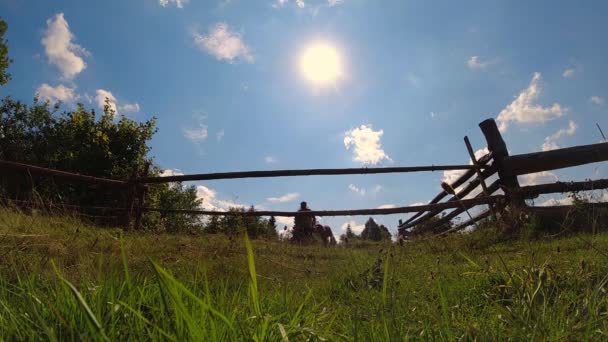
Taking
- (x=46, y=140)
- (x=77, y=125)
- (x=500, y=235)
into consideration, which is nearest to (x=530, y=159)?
(x=500, y=235)

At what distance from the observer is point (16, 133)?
20453 mm

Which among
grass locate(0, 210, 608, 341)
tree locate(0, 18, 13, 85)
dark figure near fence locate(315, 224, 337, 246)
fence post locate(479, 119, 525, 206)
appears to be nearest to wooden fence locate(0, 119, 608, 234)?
fence post locate(479, 119, 525, 206)

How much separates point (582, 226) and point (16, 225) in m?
5.87

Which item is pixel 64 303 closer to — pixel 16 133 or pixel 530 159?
pixel 530 159

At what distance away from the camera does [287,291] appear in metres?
2.02

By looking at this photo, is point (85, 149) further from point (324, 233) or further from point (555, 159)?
point (555, 159)

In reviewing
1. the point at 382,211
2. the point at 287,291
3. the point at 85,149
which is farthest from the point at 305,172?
the point at 85,149

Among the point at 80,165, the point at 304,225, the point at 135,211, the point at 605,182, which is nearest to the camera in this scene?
the point at 605,182

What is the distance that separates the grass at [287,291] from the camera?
36.2 inches

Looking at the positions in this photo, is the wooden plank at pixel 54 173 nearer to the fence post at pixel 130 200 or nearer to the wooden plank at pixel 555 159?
the fence post at pixel 130 200

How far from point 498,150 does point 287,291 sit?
4390 millimetres

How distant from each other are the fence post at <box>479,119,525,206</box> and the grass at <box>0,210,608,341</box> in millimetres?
1153

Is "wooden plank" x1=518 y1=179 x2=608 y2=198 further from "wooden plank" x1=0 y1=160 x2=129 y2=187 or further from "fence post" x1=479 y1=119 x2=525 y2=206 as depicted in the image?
"wooden plank" x1=0 y1=160 x2=129 y2=187

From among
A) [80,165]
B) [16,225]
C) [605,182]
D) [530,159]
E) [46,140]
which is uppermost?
[46,140]
